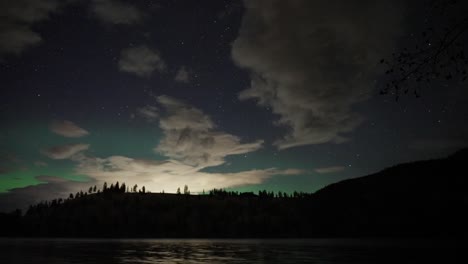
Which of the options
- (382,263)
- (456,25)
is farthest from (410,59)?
(382,263)

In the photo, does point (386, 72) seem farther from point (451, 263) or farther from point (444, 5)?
point (451, 263)

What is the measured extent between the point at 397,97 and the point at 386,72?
111 centimetres

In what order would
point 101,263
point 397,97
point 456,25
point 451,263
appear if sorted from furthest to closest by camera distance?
point 451,263 → point 101,263 → point 397,97 → point 456,25

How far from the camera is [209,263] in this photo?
109 feet

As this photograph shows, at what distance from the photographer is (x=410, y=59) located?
11984 millimetres

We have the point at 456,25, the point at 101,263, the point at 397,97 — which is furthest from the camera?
the point at 101,263

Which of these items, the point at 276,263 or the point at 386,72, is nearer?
the point at 386,72

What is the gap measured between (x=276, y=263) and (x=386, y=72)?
2554 centimetres

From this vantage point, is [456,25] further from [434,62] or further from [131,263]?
[131,263]

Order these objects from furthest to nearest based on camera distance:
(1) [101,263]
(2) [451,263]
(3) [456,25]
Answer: (2) [451,263]
(1) [101,263]
(3) [456,25]

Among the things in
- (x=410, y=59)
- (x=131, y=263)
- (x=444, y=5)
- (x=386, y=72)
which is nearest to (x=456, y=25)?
(x=444, y=5)

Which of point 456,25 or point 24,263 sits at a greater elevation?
point 456,25

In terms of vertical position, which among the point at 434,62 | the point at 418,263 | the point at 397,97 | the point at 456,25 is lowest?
the point at 418,263

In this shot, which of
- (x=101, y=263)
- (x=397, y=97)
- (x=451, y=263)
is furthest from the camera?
(x=451, y=263)
